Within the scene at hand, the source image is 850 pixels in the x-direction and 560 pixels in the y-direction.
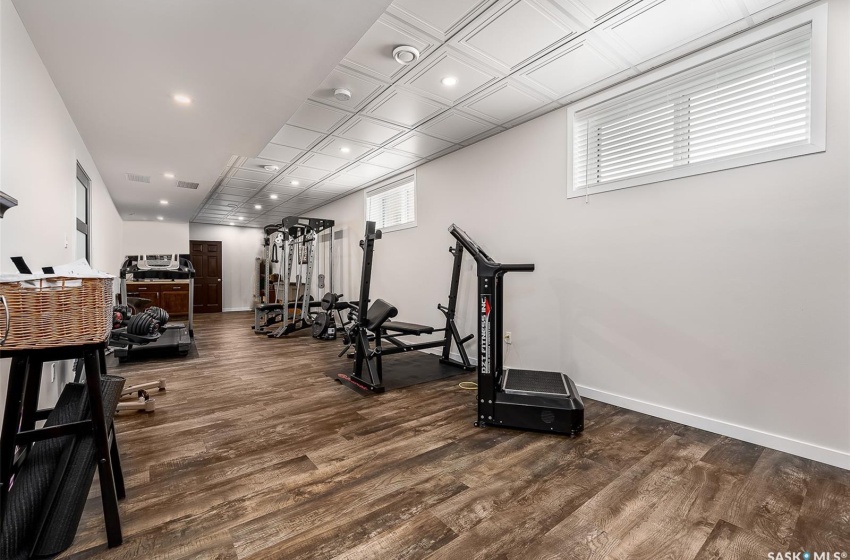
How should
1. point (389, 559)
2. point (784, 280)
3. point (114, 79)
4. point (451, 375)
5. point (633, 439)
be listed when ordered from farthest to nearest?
point (451, 375), point (114, 79), point (633, 439), point (784, 280), point (389, 559)

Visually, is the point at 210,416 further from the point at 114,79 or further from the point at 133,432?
the point at 114,79

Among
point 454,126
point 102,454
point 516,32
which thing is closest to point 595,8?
point 516,32

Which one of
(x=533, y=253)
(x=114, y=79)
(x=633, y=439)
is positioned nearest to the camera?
(x=633, y=439)

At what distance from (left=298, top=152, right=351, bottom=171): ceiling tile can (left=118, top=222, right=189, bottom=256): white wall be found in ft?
20.2

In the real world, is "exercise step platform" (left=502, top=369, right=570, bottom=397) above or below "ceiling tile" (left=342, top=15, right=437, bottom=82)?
below

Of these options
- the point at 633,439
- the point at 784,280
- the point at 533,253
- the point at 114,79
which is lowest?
the point at 633,439

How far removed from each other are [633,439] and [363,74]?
3290 millimetres

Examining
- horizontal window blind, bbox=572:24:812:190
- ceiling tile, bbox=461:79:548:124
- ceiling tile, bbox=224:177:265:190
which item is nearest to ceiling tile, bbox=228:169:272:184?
ceiling tile, bbox=224:177:265:190

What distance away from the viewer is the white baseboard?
2084 mm

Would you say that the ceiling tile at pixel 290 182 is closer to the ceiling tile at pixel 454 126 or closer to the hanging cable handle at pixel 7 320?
the ceiling tile at pixel 454 126

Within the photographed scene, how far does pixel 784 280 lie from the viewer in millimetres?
2240

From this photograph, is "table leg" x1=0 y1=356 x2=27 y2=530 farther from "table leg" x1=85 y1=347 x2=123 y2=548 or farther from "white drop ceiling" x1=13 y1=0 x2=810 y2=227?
"white drop ceiling" x1=13 y1=0 x2=810 y2=227

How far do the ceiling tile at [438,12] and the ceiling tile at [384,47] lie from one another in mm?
76

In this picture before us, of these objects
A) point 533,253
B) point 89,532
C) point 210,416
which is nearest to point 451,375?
point 533,253
